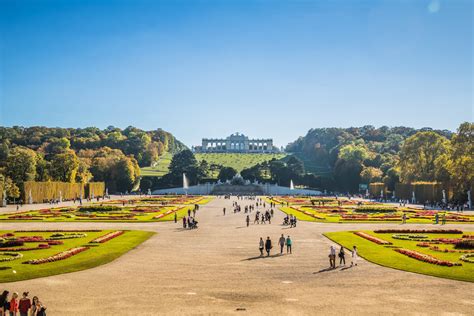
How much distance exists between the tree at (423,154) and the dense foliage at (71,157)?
60.7 meters

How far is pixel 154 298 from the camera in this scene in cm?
1588

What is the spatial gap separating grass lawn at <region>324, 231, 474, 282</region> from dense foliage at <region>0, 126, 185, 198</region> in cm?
5418

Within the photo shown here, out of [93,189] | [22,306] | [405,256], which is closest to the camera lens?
[22,306]

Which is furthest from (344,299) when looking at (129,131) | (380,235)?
(129,131)

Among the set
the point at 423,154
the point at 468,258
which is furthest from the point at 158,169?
the point at 468,258

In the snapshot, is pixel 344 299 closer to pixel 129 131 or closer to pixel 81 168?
pixel 81 168

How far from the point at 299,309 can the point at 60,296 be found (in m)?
7.36

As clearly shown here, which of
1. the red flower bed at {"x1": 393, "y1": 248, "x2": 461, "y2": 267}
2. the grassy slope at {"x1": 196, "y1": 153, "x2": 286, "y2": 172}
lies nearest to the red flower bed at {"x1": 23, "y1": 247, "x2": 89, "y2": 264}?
the red flower bed at {"x1": 393, "y1": 248, "x2": 461, "y2": 267}

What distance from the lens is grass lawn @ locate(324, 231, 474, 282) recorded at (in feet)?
64.7

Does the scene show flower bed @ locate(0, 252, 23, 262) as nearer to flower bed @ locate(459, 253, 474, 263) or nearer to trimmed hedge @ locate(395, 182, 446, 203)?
flower bed @ locate(459, 253, 474, 263)

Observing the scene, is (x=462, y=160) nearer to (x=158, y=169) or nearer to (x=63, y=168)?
(x=63, y=168)

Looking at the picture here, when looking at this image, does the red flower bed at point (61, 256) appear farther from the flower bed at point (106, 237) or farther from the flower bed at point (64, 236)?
the flower bed at point (64, 236)

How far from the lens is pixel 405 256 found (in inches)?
930

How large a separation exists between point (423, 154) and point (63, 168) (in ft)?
210
